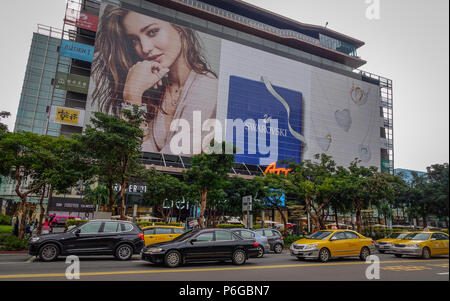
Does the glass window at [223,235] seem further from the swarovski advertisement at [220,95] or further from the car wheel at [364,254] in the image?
the swarovski advertisement at [220,95]

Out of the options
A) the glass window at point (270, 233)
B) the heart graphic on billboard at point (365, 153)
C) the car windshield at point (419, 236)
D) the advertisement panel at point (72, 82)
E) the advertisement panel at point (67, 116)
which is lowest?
the glass window at point (270, 233)

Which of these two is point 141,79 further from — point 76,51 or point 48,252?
point 48,252

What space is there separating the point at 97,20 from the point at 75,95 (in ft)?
45.8

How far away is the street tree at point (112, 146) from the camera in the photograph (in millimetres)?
18641

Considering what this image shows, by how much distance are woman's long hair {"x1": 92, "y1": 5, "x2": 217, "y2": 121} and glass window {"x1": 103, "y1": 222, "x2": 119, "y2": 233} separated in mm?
40170

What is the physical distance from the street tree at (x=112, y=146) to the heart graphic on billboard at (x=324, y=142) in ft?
185

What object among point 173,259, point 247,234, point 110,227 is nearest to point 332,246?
point 247,234

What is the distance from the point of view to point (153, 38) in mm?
55312

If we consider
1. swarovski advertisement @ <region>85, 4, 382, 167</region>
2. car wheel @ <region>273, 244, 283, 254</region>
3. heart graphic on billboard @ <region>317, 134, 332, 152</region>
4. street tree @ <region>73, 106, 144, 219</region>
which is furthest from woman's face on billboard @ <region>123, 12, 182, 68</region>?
car wheel @ <region>273, 244, 283, 254</region>

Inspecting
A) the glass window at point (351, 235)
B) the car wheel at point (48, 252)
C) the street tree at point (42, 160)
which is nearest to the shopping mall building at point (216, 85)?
the street tree at point (42, 160)

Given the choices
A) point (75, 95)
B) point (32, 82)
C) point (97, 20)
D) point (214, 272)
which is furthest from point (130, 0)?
point (214, 272)

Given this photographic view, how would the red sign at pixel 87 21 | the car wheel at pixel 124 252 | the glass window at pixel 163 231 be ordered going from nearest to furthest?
the car wheel at pixel 124 252 → the glass window at pixel 163 231 → the red sign at pixel 87 21

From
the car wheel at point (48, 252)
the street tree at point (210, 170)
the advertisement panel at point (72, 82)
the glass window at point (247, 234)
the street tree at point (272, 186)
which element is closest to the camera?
the car wheel at point (48, 252)

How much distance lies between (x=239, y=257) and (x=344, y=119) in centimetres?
7022
